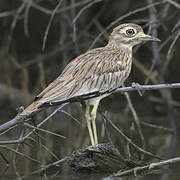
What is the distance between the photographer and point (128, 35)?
5906mm

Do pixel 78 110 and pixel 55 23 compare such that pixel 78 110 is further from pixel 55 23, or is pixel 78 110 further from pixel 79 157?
pixel 79 157

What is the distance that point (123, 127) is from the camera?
8047 mm

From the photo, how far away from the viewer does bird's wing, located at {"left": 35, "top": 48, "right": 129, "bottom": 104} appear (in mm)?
5160

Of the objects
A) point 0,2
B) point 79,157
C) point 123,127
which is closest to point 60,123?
point 123,127

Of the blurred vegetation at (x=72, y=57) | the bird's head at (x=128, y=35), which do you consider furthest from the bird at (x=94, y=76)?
the blurred vegetation at (x=72, y=57)

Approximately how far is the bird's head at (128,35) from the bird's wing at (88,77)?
144mm

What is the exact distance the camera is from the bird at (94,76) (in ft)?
16.9

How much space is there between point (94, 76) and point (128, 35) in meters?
0.67

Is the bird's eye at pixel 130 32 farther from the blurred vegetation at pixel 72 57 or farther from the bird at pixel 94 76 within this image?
the blurred vegetation at pixel 72 57

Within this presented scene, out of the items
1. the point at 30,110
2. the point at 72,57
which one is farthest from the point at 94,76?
the point at 72,57

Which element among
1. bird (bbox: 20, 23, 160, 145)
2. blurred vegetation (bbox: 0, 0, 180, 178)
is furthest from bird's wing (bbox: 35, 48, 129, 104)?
blurred vegetation (bbox: 0, 0, 180, 178)

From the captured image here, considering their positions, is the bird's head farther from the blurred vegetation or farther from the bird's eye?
the blurred vegetation

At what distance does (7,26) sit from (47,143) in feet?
12.1

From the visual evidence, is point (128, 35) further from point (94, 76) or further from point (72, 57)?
point (72, 57)
